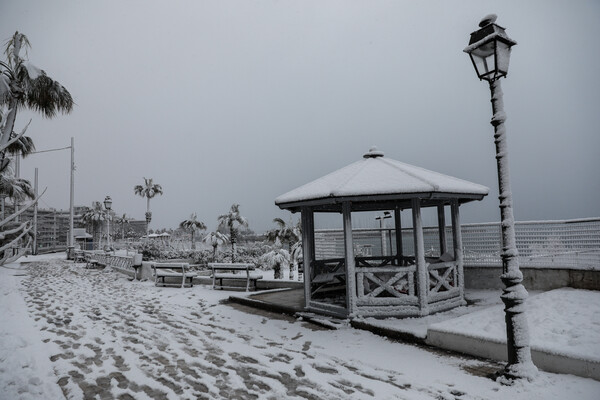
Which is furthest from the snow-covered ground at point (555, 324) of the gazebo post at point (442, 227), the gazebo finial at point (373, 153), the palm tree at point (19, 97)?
the palm tree at point (19, 97)

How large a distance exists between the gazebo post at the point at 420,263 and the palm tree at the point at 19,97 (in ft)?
20.6

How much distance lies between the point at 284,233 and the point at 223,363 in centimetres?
1962

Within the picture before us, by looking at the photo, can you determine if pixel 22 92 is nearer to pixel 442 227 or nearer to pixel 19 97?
pixel 19 97

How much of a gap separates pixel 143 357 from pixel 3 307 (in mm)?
6551

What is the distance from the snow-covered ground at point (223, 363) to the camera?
13.3 feet

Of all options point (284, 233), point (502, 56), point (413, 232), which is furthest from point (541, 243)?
point (284, 233)

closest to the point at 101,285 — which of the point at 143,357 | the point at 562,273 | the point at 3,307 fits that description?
the point at 3,307

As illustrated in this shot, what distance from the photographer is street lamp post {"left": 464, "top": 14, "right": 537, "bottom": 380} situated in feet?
13.4

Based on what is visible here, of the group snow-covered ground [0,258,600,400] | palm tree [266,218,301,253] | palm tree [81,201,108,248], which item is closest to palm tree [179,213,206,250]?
palm tree [266,218,301,253]

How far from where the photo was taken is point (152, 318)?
8.23m

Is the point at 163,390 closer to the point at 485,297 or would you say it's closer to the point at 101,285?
the point at 485,297

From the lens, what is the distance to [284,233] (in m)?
24.8

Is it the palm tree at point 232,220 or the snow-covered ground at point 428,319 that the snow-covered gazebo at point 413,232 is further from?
the palm tree at point 232,220

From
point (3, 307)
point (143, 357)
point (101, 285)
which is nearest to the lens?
point (143, 357)
